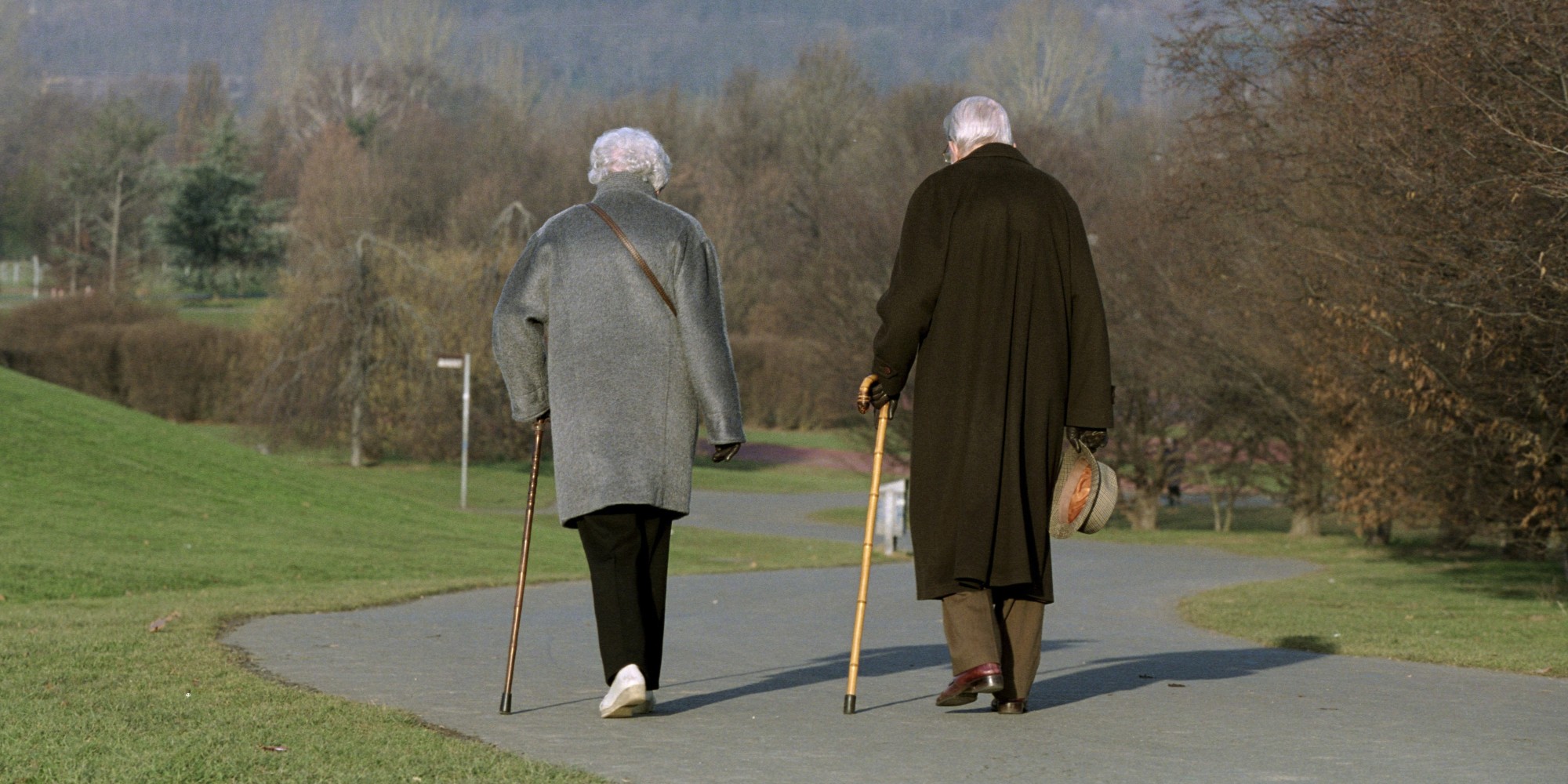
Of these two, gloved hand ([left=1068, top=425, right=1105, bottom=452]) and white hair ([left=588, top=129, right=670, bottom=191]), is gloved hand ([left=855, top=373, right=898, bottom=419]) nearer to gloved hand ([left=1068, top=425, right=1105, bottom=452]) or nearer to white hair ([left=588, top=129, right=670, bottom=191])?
gloved hand ([left=1068, top=425, right=1105, bottom=452])

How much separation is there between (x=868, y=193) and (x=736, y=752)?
144ft

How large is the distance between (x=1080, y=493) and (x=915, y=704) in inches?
46.5

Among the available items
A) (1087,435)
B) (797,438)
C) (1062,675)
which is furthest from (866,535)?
(797,438)

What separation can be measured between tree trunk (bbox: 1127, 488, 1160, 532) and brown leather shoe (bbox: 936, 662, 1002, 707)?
115 ft

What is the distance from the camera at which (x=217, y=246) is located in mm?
92062

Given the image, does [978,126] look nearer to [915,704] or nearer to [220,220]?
[915,704]

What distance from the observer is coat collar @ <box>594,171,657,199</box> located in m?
7.73

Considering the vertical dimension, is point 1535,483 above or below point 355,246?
below

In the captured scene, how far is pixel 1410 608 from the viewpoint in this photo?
17.1 m

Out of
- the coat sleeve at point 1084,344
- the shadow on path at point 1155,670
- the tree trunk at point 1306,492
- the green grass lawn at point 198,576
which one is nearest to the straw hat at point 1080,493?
the coat sleeve at point 1084,344

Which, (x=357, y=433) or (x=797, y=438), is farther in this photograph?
(x=797, y=438)

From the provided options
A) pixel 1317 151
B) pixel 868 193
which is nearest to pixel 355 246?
pixel 868 193

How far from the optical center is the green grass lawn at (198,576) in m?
6.15

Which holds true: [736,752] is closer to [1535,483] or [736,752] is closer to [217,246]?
[1535,483]
